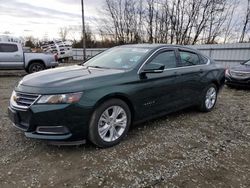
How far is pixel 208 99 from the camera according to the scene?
18.9 ft

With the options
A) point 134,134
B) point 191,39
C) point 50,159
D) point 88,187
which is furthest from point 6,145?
point 191,39

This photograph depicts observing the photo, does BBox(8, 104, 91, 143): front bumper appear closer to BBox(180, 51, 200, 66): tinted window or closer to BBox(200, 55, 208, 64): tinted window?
BBox(180, 51, 200, 66): tinted window

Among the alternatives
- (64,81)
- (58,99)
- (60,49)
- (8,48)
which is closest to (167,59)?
(64,81)

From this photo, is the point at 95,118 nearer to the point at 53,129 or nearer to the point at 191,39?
the point at 53,129

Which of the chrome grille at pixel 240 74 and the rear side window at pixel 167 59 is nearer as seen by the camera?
the rear side window at pixel 167 59

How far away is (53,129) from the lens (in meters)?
3.24

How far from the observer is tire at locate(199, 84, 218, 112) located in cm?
557

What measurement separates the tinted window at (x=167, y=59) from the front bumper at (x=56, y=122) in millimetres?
1769

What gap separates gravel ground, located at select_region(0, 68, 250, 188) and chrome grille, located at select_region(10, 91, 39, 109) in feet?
2.19

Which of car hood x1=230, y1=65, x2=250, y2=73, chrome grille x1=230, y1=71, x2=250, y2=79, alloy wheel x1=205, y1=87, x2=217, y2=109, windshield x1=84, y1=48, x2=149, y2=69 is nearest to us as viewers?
windshield x1=84, y1=48, x2=149, y2=69

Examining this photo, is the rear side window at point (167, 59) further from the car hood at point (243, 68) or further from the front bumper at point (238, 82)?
the car hood at point (243, 68)

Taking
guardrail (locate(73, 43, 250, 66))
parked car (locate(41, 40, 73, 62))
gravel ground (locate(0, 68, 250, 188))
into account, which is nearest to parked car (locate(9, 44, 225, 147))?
gravel ground (locate(0, 68, 250, 188))

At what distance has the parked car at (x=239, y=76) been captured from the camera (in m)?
8.89

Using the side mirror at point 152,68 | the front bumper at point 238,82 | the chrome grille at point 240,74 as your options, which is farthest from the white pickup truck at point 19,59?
the side mirror at point 152,68
